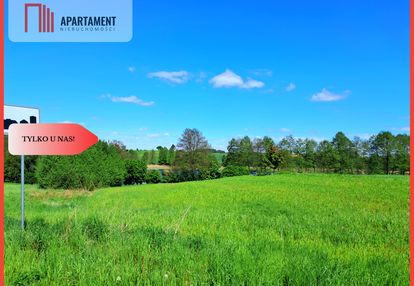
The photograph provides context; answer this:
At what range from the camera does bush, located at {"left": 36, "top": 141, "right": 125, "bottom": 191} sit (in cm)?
1845

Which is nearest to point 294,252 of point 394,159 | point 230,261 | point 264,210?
point 230,261

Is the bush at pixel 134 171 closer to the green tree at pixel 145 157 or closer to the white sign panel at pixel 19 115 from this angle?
the green tree at pixel 145 157

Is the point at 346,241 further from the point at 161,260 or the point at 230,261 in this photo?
the point at 161,260

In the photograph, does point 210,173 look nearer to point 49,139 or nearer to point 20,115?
point 20,115

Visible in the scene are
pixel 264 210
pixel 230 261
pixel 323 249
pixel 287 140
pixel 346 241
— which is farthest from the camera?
pixel 287 140

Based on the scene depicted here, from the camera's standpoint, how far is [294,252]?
4.39 metres

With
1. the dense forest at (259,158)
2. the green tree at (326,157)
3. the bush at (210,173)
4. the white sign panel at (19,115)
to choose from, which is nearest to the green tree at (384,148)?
the dense forest at (259,158)

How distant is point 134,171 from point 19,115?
24807 millimetres

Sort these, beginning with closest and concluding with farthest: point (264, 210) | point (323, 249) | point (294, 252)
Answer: point (294, 252)
point (323, 249)
point (264, 210)

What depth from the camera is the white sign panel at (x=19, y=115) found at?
158 inches

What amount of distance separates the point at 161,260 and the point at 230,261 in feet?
2.57

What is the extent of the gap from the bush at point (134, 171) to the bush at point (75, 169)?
260 inches

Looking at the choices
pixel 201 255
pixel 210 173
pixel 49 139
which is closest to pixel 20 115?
pixel 49 139

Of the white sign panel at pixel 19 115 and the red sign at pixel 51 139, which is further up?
the white sign panel at pixel 19 115
